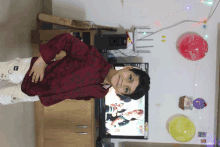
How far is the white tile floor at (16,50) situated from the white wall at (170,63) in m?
1.00

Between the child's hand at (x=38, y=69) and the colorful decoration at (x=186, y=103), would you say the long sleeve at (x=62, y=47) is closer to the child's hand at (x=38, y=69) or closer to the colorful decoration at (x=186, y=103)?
the child's hand at (x=38, y=69)

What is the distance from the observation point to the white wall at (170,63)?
1877mm

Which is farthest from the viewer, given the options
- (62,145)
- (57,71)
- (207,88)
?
(207,88)

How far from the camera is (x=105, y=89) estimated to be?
3.97ft

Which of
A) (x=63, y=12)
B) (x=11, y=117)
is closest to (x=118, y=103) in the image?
(x=11, y=117)

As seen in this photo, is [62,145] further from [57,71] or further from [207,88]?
[207,88]

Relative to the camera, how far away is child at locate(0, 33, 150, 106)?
3.52ft

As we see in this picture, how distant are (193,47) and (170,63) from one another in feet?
1.03

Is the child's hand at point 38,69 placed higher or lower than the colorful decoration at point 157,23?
lower

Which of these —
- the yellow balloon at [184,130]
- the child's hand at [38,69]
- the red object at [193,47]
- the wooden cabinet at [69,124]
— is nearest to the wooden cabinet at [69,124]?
the wooden cabinet at [69,124]

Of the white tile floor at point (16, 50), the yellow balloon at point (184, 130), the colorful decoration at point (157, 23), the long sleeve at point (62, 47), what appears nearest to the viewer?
the long sleeve at point (62, 47)

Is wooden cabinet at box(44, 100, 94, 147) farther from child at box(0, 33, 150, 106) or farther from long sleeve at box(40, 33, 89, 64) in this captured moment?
long sleeve at box(40, 33, 89, 64)

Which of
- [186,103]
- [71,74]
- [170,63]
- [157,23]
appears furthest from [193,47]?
[71,74]

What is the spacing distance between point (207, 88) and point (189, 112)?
1.21 ft
